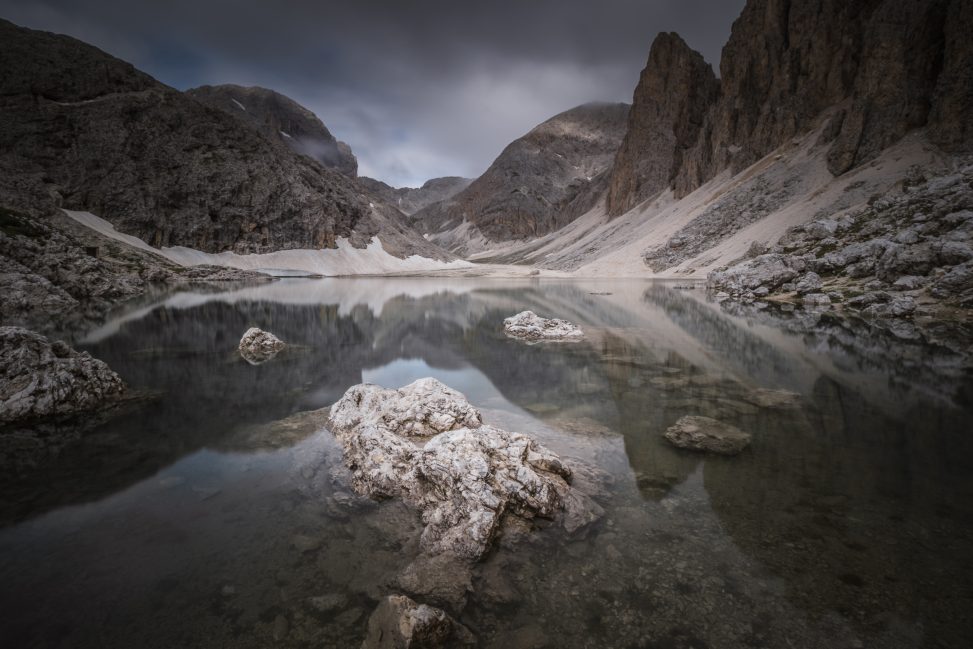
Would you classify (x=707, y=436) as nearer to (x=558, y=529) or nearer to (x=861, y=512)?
(x=861, y=512)

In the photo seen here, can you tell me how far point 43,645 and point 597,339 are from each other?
Answer: 18836 mm

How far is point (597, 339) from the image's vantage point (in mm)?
20031

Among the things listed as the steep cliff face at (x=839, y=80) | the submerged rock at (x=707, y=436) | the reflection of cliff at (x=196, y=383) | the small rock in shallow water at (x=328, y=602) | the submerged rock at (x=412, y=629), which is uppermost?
the steep cliff face at (x=839, y=80)

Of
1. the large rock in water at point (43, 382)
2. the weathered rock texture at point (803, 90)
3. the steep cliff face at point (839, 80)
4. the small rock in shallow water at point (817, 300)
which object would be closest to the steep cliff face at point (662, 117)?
the weathered rock texture at point (803, 90)

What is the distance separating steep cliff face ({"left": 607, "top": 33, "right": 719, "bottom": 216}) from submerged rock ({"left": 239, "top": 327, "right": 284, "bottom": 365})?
419ft

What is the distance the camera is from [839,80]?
261 feet

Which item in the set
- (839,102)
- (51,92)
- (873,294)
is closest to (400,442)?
(873,294)

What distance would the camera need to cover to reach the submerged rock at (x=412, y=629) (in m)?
3.81

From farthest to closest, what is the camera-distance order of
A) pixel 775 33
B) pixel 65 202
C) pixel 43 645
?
1. pixel 775 33
2. pixel 65 202
3. pixel 43 645

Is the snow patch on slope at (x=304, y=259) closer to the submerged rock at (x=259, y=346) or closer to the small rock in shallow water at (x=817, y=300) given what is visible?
the submerged rock at (x=259, y=346)

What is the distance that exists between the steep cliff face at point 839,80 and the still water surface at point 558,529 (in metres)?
70.2

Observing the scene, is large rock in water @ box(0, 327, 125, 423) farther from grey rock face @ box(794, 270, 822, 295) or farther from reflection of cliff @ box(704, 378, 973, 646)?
grey rock face @ box(794, 270, 822, 295)

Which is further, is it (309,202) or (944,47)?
(309,202)

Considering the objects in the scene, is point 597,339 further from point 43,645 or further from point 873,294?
point 873,294
